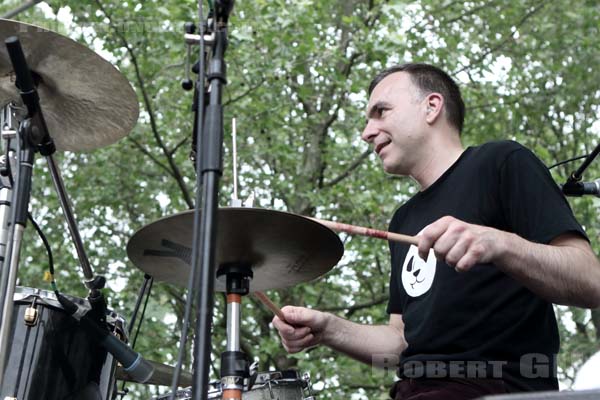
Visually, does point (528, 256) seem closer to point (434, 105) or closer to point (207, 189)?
point (207, 189)

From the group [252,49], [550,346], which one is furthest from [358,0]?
[550,346]

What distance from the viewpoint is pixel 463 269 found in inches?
75.8

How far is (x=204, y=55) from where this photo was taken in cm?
184

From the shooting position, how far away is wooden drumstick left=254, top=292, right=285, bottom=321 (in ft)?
8.21

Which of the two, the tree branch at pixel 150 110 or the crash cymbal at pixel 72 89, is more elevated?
the tree branch at pixel 150 110

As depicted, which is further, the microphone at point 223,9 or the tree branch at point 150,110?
the tree branch at point 150,110

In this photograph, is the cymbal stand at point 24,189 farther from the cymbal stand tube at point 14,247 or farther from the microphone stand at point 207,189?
the microphone stand at point 207,189

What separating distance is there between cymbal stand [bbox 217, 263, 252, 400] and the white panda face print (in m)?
0.53

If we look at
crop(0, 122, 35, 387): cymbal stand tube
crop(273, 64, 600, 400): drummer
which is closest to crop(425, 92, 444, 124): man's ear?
crop(273, 64, 600, 400): drummer

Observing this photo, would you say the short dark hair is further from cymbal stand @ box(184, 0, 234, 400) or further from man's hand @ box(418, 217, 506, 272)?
cymbal stand @ box(184, 0, 234, 400)

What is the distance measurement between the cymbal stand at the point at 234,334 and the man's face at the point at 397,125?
688 mm

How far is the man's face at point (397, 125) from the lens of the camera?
114 inches

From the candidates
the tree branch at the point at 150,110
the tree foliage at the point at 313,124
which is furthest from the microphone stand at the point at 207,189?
the tree branch at the point at 150,110

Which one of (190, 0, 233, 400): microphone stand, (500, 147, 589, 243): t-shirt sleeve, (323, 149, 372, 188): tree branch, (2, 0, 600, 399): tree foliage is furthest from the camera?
(323, 149, 372, 188): tree branch
